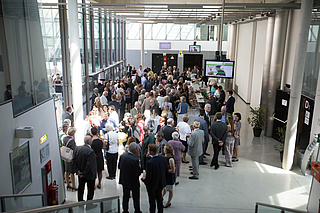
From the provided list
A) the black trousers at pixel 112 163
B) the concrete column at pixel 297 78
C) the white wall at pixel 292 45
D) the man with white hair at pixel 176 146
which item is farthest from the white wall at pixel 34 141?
the white wall at pixel 292 45

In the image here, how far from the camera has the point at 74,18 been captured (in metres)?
7.48

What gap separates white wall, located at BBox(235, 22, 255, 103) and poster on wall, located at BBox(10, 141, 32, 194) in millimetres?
14918

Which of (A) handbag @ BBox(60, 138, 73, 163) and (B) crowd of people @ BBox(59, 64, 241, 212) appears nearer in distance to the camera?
(B) crowd of people @ BBox(59, 64, 241, 212)

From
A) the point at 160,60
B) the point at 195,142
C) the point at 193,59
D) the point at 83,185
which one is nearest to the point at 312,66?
the point at 195,142

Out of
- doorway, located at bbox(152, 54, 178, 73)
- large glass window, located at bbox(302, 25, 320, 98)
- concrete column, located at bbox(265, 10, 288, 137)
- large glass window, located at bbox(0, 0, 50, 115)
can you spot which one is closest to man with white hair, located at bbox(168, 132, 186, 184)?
large glass window, located at bbox(0, 0, 50, 115)

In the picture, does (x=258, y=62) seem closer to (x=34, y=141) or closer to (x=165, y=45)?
(x=34, y=141)

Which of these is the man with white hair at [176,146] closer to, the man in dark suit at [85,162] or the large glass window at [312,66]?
the man in dark suit at [85,162]

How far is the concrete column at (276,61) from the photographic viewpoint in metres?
10.9

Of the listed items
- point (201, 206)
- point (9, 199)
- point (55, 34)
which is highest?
point (55, 34)

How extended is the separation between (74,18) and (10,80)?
3225 mm

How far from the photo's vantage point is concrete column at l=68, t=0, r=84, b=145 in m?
7.45

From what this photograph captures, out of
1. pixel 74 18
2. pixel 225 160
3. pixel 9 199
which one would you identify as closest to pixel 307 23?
pixel 225 160

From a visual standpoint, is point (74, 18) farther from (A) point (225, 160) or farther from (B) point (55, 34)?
(A) point (225, 160)

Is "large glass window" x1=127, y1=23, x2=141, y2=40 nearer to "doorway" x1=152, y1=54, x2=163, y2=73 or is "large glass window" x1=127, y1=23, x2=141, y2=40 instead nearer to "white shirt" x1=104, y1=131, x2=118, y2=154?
"doorway" x1=152, y1=54, x2=163, y2=73
